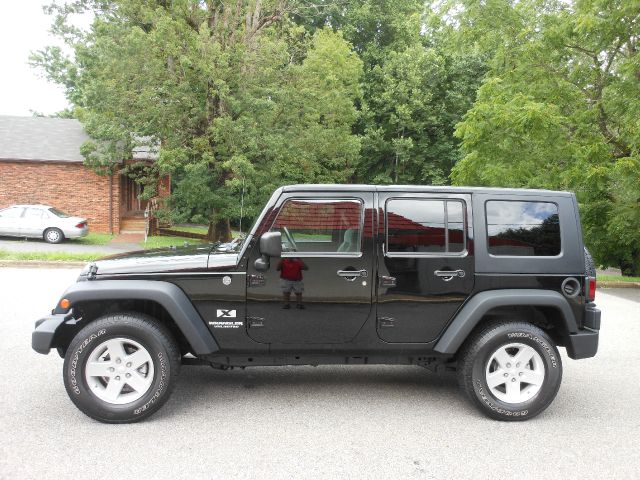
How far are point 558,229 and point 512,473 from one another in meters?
2.00

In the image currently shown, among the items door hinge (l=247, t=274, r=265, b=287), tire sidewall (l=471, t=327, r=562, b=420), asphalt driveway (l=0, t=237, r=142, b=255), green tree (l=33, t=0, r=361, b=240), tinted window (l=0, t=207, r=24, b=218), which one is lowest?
tire sidewall (l=471, t=327, r=562, b=420)

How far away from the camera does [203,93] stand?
18.3 m

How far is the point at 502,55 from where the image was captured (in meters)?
14.2

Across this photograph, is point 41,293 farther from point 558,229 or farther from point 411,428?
point 558,229

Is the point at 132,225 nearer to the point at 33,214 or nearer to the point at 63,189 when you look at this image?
the point at 63,189

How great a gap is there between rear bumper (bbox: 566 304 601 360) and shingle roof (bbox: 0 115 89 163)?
23.3m

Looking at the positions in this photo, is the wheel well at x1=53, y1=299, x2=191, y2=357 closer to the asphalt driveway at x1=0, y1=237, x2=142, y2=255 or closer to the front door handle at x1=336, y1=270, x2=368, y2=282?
the front door handle at x1=336, y1=270, x2=368, y2=282

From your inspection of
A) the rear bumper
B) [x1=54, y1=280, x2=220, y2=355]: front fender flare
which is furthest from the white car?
the rear bumper

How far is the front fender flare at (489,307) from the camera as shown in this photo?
415cm

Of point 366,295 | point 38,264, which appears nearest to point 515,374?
point 366,295

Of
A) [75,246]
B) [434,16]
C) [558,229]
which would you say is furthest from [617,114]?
[75,246]

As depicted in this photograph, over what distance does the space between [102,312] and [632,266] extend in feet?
65.3

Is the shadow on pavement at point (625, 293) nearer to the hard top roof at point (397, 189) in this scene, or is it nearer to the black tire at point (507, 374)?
the black tire at point (507, 374)

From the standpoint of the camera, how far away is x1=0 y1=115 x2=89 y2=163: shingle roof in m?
23.7
